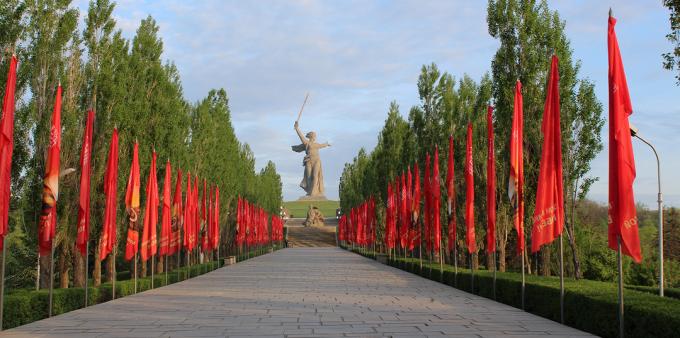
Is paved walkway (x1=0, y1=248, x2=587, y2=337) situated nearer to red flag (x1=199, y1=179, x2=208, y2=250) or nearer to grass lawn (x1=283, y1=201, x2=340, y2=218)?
red flag (x1=199, y1=179, x2=208, y2=250)

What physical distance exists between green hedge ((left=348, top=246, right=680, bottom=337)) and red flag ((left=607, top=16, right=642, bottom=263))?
0.93m

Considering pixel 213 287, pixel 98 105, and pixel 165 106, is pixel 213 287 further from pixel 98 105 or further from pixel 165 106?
pixel 165 106

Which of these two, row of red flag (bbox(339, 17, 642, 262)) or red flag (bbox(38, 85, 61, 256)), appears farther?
red flag (bbox(38, 85, 61, 256))

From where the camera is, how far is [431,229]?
32.1 metres

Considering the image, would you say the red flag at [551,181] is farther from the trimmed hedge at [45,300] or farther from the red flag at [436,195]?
the red flag at [436,195]

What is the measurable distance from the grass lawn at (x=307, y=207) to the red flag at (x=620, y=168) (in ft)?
465

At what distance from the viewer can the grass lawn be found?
512 feet

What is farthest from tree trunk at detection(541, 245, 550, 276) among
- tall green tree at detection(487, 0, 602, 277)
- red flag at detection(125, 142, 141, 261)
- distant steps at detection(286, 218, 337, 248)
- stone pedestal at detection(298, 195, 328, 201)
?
stone pedestal at detection(298, 195, 328, 201)

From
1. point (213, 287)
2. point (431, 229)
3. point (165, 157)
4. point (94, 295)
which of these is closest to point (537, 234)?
point (94, 295)

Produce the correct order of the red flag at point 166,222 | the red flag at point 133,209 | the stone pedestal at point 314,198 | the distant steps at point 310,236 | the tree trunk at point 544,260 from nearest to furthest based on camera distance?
the red flag at point 133,209, the red flag at point 166,222, the tree trunk at point 544,260, the distant steps at point 310,236, the stone pedestal at point 314,198

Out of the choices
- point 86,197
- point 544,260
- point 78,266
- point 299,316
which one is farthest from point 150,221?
point 544,260

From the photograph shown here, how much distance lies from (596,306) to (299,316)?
244 inches

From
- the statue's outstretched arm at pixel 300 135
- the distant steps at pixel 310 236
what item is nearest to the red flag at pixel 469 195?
the distant steps at pixel 310 236

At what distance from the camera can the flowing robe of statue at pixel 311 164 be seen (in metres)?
146
